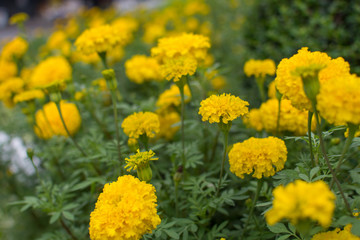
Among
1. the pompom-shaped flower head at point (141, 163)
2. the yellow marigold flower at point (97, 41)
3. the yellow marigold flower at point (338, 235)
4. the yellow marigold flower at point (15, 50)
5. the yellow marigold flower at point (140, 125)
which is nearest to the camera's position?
the yellow marigold flower at point (338, 235)

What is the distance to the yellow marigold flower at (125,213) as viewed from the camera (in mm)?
809

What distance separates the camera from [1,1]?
34.1ft

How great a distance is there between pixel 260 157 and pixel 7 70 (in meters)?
2.12

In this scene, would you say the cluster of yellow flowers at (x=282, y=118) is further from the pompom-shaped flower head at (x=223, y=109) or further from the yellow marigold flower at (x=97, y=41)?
the yellow marigold flower at (x=97, y=41)

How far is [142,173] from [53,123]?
3.47 feet

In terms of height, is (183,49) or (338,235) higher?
(183,49)

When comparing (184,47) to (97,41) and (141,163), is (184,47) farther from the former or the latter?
(141,163)

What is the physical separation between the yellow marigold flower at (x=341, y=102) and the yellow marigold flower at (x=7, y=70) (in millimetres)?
2295

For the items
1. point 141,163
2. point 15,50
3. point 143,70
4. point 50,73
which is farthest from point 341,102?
point 15,50

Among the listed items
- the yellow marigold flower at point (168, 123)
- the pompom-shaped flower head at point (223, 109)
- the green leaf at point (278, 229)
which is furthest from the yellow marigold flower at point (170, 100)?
the green leaf at point (278, 229)

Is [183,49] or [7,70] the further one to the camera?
[7,70]

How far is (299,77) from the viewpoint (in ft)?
2.55

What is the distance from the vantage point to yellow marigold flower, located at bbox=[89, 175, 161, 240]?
2.65ft

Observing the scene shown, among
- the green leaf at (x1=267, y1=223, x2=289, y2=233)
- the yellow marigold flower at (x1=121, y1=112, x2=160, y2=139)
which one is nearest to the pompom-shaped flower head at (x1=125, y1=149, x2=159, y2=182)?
the yellow marigold flower at (x1=121, y1=112, x2=160, y2=139)
